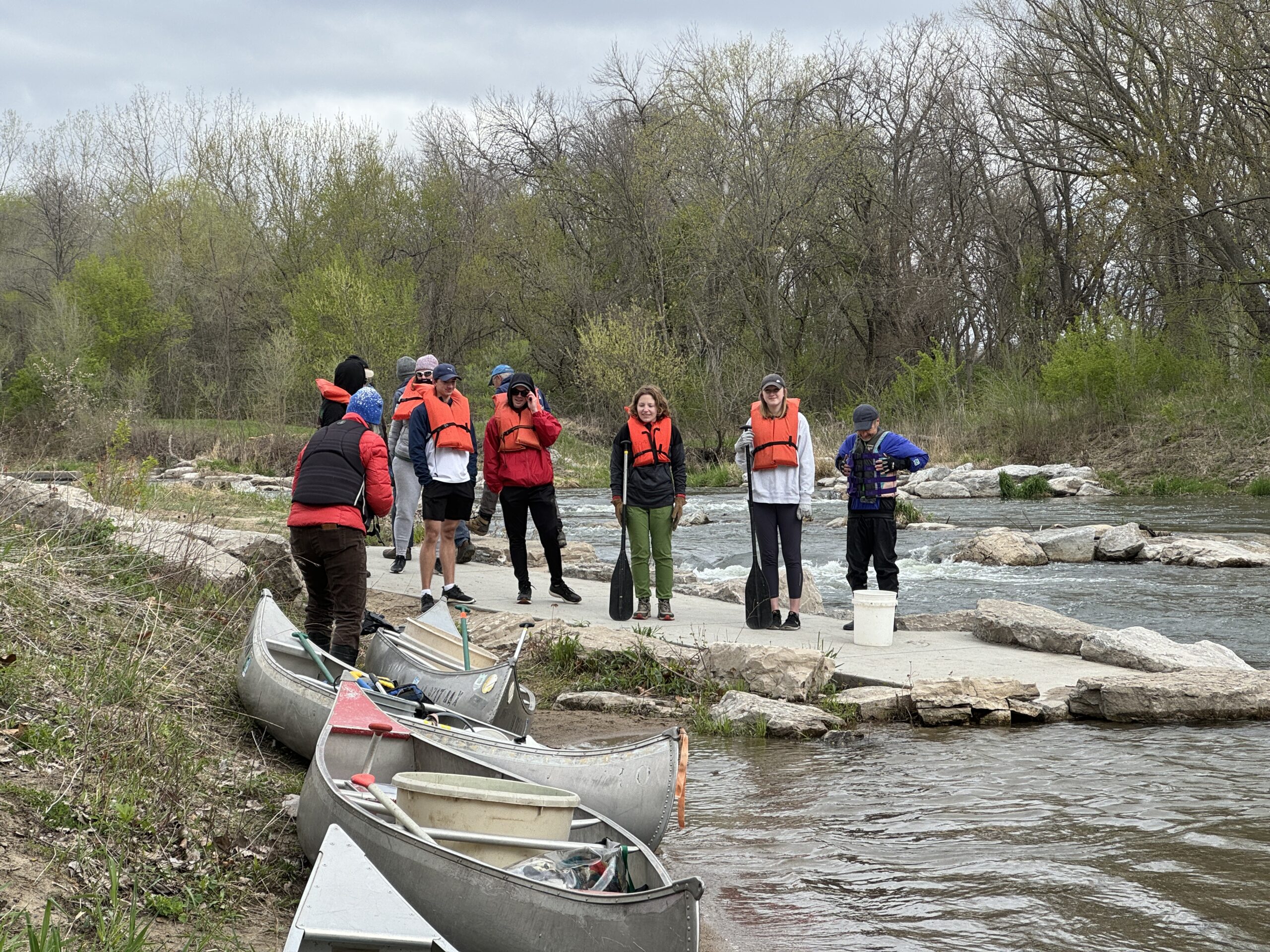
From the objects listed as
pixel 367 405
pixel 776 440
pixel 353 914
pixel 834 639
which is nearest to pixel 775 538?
pixel 776 440

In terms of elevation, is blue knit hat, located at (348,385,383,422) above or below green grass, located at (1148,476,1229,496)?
above

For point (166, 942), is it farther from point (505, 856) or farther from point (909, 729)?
point (909, 729)

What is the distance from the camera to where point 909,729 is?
7.37m

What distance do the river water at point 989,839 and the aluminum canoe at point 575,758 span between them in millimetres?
404

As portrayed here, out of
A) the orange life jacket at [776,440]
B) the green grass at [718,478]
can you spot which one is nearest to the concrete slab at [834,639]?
the orange life jacket at [776,440]

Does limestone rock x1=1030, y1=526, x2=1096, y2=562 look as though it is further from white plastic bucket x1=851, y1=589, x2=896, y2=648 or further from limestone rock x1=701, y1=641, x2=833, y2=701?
limestone rock x1=701, y1=641, x2=833, y2=701

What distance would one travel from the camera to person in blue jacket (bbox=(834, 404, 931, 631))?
9.86 metres

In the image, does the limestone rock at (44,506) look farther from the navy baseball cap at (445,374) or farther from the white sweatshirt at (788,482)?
the white sweatshirt at (788,482)

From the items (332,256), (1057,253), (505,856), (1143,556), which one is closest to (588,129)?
(332,256)

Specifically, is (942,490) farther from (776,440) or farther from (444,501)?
(444,501)

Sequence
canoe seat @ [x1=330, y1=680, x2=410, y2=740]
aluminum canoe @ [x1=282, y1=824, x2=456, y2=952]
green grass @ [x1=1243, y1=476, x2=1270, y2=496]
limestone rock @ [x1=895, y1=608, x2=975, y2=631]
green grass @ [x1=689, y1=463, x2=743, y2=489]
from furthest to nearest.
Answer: green grass @ [x1=689, y1=463, x2=743, y2=489], green grass @ [x1=1243, y1=476, x2=1270, y2=496], limestone rock @ [x1=895, y1=608, x2=975, y2=631], canoe seat @ [x1=330, y1=680, x2=410, y2=740], aluminum canoe @ [x1=282, y1=824, x2=456, y2=952]

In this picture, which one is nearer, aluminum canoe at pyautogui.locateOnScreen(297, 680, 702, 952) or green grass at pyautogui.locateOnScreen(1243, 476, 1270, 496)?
aluminum canoe at pyautogui.locateOnScreen(297, 680, 702, 952)

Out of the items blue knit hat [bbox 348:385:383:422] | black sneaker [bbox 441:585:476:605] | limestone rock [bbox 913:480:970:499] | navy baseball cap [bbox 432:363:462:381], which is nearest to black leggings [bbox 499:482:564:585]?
black sneaker [bbox 441:585:476:605]

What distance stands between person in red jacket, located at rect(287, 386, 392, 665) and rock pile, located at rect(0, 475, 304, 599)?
68.7 inches
